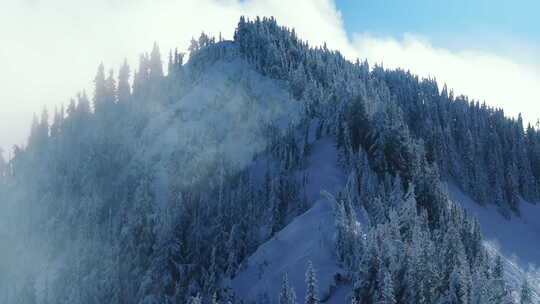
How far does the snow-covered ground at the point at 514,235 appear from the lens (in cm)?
8201

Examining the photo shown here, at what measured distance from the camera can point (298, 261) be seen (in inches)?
2199

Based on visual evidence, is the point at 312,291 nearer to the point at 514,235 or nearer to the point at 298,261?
the point at 298,261

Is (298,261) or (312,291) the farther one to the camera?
(298,261)

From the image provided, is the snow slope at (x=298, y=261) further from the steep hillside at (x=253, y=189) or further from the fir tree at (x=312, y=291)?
the fir tree at (x=312, y=291)

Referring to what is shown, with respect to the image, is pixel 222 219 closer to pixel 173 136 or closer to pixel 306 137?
pixel 306 137

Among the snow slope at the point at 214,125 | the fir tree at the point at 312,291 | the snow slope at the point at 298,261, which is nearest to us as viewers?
the fir tree at the point at 312,291

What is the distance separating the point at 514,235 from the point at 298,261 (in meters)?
65.0

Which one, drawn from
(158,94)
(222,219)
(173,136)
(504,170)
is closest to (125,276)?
(222,219)

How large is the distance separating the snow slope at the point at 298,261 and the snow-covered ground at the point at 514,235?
100ft

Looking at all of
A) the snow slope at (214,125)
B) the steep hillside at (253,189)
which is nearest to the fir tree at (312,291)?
the steep hillside at (253,189)

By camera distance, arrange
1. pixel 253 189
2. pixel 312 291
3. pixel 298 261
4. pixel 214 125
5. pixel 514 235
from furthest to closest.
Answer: pixel 214 125 → pixel 514 235 → pixel 253 189 → pixel 298 261 → pixel 312 291

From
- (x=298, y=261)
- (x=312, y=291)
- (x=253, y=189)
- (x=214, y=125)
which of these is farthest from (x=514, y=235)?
(x=312, y=291)

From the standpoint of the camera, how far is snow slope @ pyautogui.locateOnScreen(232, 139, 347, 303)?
5050cm

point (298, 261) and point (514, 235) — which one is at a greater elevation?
point (298, 261)
